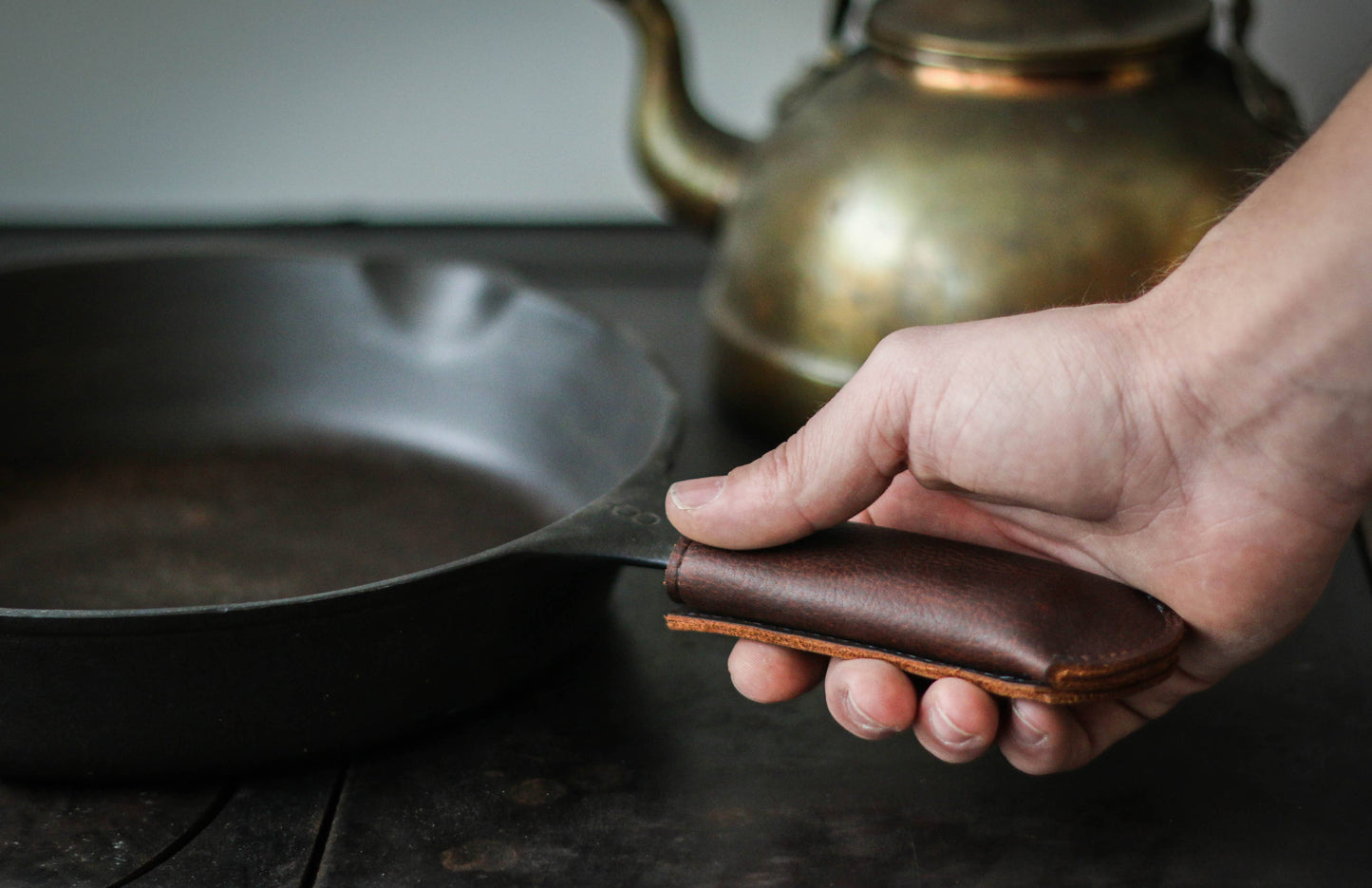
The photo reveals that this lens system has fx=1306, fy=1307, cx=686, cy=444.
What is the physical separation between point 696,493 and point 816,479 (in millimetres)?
44

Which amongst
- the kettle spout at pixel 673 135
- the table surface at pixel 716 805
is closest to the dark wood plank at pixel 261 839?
the table surface at pixel 716 805

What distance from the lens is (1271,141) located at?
0.69m

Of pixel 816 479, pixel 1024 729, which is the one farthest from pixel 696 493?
pixel 1024 729

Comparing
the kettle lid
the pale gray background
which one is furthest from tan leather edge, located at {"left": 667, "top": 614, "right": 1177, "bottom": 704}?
the pale gray background

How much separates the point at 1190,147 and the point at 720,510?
36 cm

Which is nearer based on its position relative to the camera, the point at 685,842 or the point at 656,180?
the point at 685,842

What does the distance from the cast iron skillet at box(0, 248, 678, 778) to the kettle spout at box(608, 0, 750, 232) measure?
0.46ft

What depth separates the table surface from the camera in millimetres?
469

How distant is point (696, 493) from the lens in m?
0.47

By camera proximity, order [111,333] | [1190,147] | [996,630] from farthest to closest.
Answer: [111,333] < [1190,147] < [996,630]

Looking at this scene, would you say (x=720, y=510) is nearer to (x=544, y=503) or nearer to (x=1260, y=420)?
(x=1260, y=420)

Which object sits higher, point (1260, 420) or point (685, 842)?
point (1260, 420)

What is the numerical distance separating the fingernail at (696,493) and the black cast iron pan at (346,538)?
1 cm

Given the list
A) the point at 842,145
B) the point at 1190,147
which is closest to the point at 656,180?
the point at 842,145
